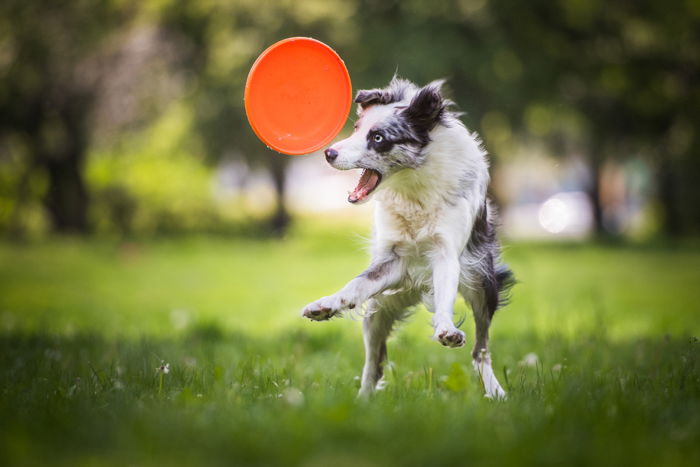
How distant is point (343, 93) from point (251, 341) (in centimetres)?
290

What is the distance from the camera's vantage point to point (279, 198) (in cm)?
2375

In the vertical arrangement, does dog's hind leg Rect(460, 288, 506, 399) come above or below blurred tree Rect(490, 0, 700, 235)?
below

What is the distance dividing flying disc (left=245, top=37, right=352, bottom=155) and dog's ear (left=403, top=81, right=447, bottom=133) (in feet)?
1.69

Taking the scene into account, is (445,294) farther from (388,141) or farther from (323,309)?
(388,141)

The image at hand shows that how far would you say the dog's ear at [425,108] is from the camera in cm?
400

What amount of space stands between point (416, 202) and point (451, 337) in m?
0.91

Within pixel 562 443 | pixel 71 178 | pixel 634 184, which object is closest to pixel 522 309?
pixel 562 443

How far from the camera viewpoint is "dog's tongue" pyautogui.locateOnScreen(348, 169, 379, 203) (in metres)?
3.95

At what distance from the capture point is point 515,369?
189 inches

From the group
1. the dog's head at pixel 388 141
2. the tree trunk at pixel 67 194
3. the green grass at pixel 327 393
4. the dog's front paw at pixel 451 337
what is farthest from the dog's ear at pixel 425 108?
the tree trunk at pixel 67 194

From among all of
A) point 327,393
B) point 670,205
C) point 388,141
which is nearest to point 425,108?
point 388,141

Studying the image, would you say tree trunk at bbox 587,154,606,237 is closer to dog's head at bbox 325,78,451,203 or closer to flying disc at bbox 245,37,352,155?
flying disc at bbox 245,37,352,155

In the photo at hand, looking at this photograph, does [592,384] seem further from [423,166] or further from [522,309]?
[522,309]

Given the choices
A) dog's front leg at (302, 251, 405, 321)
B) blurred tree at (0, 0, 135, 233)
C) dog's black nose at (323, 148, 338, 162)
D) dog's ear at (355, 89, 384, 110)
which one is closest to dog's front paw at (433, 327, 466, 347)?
dog's front leg at (302, 251, 405, 321)
